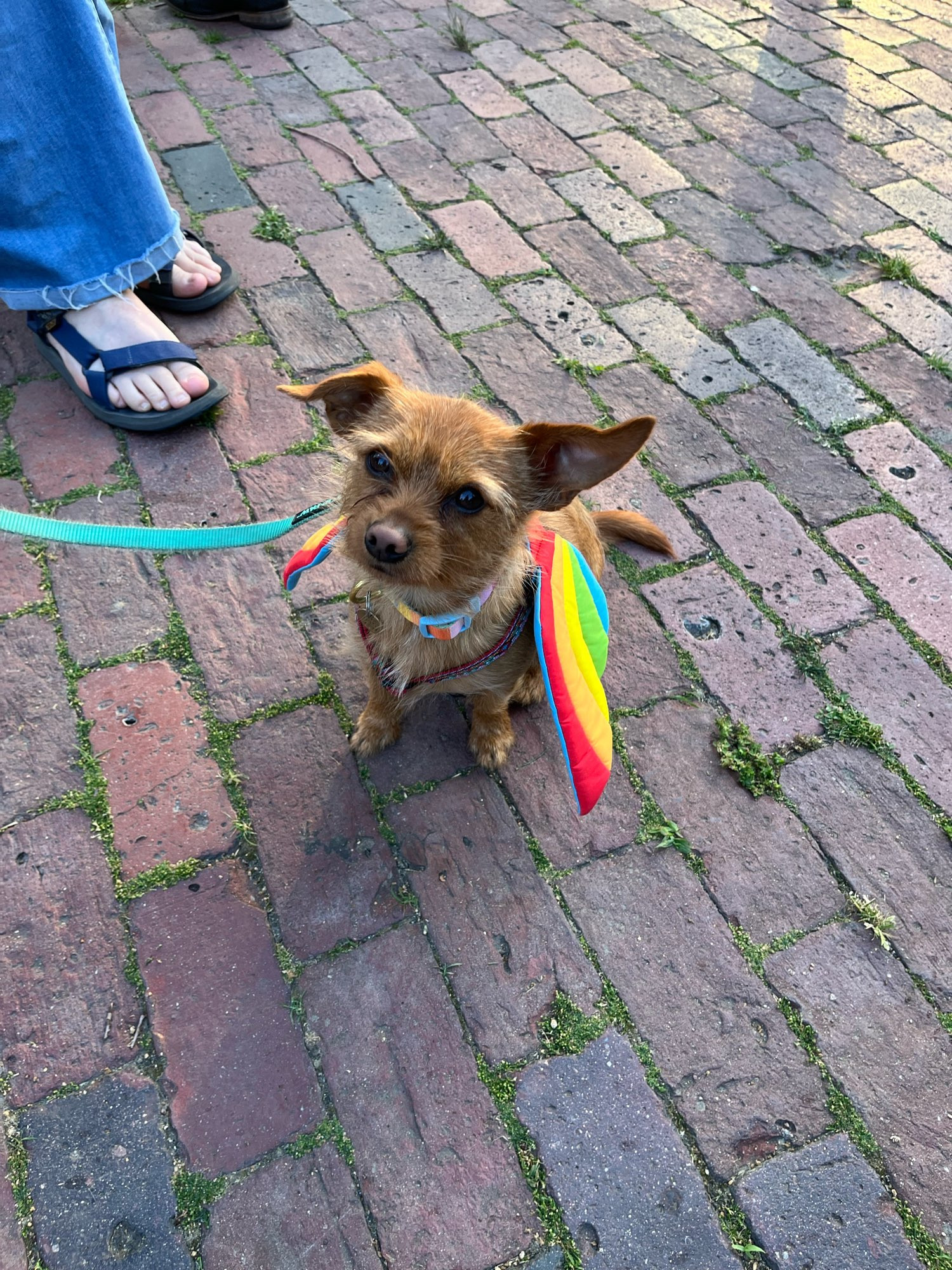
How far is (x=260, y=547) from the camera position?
3.11 metres

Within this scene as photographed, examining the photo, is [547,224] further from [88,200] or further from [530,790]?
[530,790]

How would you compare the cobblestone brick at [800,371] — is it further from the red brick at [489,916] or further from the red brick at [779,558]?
the red brick at [489,916]

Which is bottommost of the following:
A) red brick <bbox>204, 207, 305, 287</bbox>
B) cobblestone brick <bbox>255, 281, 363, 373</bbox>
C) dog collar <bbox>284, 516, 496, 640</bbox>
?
cobblestone brick <bbox>255, 281, 363, 373</bbox>

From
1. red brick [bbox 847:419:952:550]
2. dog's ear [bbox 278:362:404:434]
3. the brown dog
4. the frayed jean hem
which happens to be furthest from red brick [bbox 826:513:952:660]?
the frayed jean hem

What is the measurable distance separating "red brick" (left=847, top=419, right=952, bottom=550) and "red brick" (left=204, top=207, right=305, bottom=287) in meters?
2.73

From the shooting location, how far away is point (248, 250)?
4.17 metres

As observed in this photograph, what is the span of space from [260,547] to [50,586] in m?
0.72

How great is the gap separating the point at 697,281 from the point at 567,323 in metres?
0.77

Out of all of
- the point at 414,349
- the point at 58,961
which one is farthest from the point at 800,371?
the point at 58,961

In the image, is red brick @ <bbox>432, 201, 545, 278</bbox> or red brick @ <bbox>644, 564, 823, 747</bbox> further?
red brick @ <bbox>432, 201, 545, 278</bbox>

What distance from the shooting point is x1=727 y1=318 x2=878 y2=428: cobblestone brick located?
12.2 ft

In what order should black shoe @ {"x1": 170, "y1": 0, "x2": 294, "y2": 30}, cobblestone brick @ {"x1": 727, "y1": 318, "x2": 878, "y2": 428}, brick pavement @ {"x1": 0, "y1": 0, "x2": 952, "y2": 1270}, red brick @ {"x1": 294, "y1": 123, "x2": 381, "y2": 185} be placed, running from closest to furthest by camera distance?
brick pavement @ {"x1": 0, "y1": 0, "x2": 952, "y2": 1270} < cobblestone brick @ {"x1": 727, "y1": 318, "x2": 878, "y2": 428} < red brick @ {"x1": 294, "y1": 123, "x2": 381, "y2": 185} < black shoe @ {"x1": 170, "y1": 0, "x2": 294, "y2": 30}

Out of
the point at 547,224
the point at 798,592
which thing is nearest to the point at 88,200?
the point at 547,224

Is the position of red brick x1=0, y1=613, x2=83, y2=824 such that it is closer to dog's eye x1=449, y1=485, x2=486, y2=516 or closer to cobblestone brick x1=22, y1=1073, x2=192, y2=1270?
cobblestone brick x1=22, y1=1073, x2=192, y2=1270
